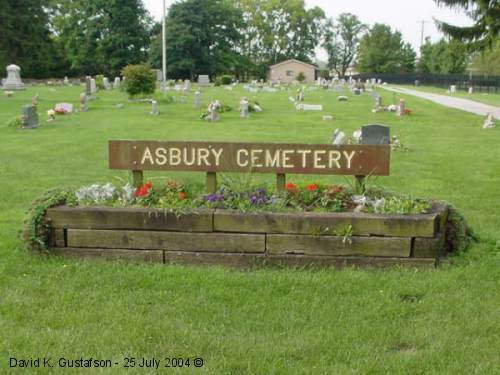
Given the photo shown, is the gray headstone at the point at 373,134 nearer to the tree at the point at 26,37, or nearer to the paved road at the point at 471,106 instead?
the paved road at the point at 471,106

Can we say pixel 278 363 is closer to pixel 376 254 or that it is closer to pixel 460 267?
pixel 376 254

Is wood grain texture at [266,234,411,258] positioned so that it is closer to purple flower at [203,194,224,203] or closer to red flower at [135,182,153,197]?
purple flower at [203,194,224,203]

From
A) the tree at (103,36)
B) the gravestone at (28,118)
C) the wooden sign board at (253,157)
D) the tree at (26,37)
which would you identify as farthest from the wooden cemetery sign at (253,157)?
the tree at (103,36)

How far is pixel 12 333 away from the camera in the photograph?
3.73m

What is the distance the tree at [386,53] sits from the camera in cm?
9869

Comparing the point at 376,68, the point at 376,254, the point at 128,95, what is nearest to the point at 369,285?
the point at 376,254

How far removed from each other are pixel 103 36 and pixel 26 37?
859cm

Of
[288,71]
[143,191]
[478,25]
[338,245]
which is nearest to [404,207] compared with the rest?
[338,245]

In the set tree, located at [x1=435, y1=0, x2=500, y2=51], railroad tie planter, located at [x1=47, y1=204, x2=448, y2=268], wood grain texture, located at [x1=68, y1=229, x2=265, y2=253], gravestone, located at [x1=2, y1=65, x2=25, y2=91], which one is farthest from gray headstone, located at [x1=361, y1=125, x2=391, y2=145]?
gravestone, located at [x1=2, y1=65, x2=25, y2=91]

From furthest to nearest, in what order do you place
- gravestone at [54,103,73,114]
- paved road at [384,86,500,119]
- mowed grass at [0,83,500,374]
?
paved road at [384,86,500,119], gravestone at [54,103,73,114], mowed grass at [0,83,500,374]

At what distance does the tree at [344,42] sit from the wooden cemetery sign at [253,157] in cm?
11109

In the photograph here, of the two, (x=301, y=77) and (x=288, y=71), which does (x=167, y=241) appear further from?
(x=288, y=71)

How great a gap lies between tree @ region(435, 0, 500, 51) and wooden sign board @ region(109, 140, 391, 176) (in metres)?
20.8

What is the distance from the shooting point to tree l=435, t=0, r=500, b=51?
2344 centimetres
